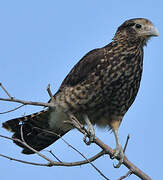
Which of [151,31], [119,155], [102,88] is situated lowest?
[119,155]

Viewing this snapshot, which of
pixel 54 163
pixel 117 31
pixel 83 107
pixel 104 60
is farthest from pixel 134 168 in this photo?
pixel 117 31

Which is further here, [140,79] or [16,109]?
[140,79]

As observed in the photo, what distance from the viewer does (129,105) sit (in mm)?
5027

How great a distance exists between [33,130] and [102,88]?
4.01ft

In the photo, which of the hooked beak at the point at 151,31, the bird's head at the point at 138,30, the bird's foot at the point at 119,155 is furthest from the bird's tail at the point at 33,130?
the hooked beak at the point at 151,31

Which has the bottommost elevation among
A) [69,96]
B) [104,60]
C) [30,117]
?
[30,117]

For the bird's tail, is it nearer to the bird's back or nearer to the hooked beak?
the bird's back

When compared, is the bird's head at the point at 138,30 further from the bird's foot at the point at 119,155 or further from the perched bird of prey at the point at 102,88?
the bird's foot at the point at 119,155

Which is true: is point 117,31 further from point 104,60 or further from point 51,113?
point 51,113

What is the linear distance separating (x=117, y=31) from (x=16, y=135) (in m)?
2.00

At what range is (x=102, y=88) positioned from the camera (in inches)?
183

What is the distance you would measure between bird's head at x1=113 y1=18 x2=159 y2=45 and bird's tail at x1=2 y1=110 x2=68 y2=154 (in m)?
1.48

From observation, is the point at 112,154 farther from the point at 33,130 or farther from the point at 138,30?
the point at 138,30

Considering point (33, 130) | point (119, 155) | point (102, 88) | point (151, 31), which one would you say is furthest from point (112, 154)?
point (151, 31)
